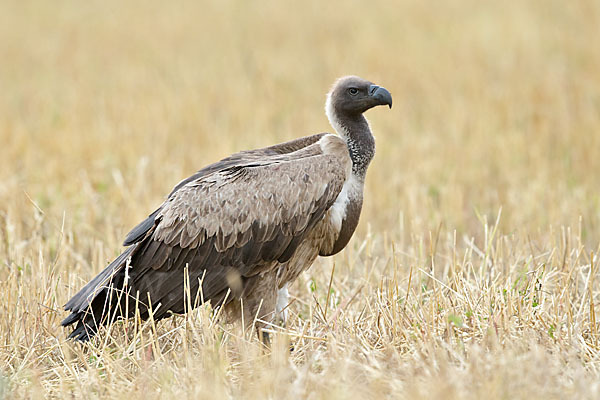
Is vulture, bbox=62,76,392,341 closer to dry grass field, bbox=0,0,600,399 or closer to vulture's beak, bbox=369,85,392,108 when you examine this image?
dry grass field, bbox=0,0,600,399

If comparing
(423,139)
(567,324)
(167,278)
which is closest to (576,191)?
(423,139)

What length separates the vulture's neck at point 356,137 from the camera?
195 inches

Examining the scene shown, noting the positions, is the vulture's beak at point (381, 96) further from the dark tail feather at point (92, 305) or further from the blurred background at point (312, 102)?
the dark tail feather at point (92, 305)

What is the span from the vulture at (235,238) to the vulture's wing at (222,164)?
13mm

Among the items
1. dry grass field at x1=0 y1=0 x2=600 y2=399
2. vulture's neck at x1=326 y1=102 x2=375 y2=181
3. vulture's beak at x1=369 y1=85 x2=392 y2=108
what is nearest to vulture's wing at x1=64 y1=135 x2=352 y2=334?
vulture's neck at x1=326 y1=102 x2=375 y2=181

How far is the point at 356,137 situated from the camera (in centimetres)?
502

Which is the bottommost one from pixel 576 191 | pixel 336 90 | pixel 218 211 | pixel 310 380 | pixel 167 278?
pixel 576 191

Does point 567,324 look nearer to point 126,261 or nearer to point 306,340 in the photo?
point 306,340

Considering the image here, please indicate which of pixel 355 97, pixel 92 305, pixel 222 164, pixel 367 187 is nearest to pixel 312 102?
pixel 367 187

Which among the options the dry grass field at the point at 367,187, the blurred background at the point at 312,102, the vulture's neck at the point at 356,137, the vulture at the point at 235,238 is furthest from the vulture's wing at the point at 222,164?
the blurred background at the point at 312,102

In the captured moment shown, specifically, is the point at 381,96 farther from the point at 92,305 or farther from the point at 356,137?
the point at 92,305

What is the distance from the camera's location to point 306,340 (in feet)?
15.3

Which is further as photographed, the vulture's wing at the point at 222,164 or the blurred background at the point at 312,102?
the blurred background at the point at 312,102

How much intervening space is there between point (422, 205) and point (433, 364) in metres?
3.88
